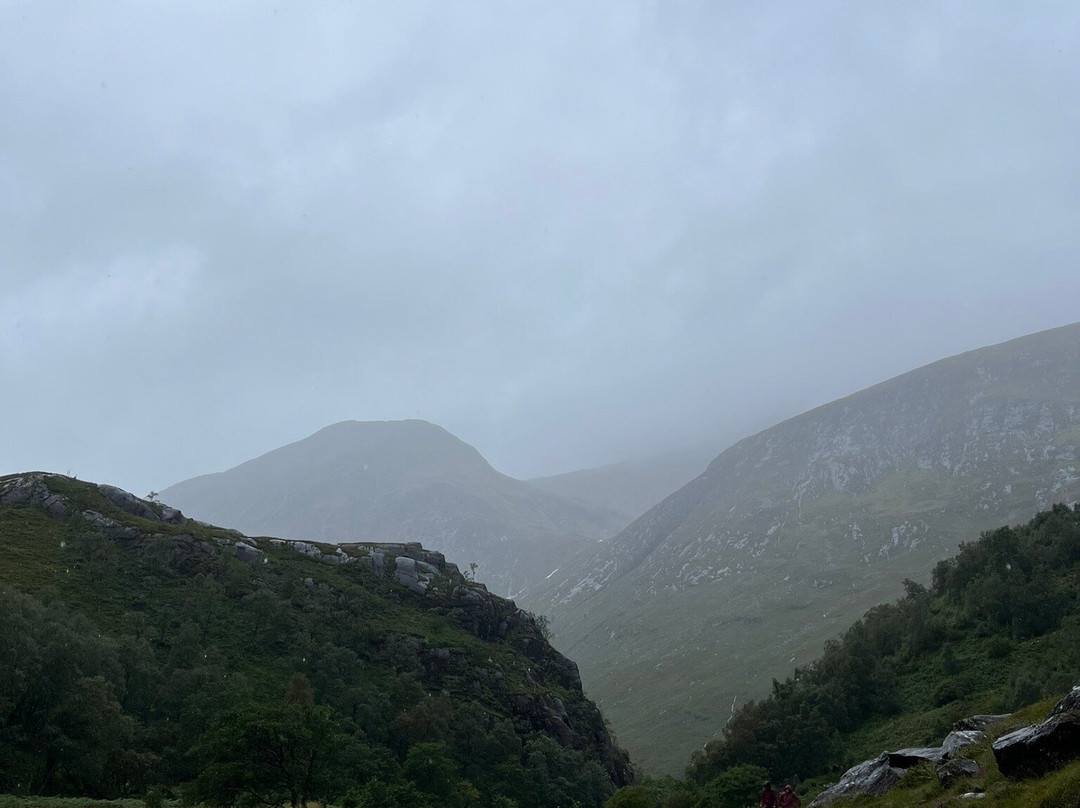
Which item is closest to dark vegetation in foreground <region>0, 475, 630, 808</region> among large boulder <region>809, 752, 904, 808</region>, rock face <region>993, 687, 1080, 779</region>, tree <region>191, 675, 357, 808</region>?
tree <region>191, 675, 357, 808</region>

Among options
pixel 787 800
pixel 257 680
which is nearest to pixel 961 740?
pixel 787 800

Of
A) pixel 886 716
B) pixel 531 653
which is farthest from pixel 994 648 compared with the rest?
pixel 531 653

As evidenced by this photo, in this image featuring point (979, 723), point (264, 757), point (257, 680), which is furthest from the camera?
point (257, 680)

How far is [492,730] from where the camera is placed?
108312 mm

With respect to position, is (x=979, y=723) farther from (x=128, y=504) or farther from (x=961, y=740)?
(x=128, y=504)

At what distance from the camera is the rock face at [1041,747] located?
21891mm

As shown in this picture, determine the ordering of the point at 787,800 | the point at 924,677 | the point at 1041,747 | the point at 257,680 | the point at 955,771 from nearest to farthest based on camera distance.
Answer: the point at 1041,747
the point at 955,771
the point at 787,800
the point at 257,680
the point at 924,677

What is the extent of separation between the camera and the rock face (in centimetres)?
2189

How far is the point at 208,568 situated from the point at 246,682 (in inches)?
1656

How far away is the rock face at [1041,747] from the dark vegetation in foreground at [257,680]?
48.0 m

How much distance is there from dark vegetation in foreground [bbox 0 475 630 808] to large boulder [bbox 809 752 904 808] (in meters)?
37.9

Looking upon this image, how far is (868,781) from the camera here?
113 feet

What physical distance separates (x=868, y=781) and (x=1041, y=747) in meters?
14.0

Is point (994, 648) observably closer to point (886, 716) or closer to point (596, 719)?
point (886, 716)
